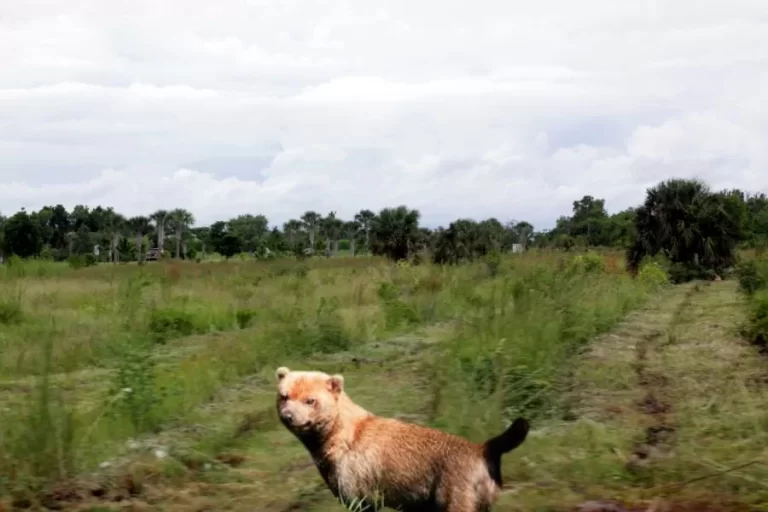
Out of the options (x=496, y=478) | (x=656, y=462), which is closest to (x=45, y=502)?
(x=496, y=478)

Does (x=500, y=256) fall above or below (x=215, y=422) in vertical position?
above

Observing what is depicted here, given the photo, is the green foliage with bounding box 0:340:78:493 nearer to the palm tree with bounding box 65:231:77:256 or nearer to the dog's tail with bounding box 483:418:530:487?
the dog's tail with bounding box 483:418:530:487

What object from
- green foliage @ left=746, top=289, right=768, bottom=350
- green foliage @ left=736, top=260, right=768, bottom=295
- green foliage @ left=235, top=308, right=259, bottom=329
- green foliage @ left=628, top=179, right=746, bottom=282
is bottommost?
green foliage @ left=235, top=308, right=259, bottom=329

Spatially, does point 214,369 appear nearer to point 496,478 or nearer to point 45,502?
point 45,502

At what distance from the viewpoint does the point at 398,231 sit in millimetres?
41844

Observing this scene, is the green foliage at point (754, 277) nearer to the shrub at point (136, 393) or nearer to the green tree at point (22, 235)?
the shrub at point (136, 393)

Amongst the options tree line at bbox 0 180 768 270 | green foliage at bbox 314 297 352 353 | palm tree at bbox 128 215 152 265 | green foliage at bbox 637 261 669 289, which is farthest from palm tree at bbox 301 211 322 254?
green foliage at bbox 314 297 352 353

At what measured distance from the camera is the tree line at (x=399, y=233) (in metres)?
32.5

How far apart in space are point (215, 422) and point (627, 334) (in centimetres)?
697

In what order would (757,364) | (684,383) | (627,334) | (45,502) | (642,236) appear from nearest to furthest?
(45,502), (684,383), (757,364), (627,334), (642,236)

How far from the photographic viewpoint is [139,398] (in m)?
6.44

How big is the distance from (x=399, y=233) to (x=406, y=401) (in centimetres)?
3465

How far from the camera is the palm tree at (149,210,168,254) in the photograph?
2985 inches

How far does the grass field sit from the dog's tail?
1.97 ft
